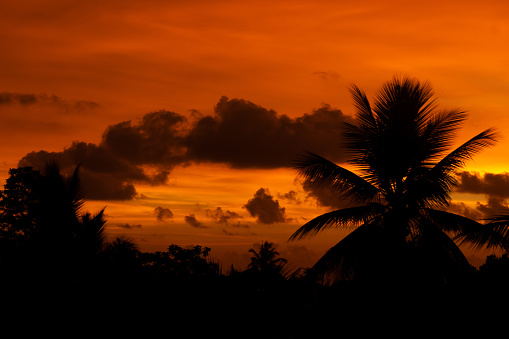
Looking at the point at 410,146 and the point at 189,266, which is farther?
the point at 189,266

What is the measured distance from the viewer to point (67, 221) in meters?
17.5

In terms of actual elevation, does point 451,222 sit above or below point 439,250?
above

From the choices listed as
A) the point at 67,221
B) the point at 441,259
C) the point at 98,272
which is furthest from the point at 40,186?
the point at 441,259

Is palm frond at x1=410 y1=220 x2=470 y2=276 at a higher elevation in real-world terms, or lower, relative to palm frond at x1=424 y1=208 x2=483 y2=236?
lower

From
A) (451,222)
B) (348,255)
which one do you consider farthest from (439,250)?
(348,255)

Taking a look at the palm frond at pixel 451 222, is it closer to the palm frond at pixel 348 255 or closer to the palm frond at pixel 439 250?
the palm frond at pixel 439 250

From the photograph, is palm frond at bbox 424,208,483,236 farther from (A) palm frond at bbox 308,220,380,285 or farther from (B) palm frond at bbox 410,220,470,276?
(A) palm frond at bbox 308,220,380,285

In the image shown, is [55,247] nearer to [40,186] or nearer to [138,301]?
[40,186]

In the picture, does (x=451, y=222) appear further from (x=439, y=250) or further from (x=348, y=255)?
(x=348, y=255)

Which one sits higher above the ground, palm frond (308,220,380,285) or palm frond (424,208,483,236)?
palm frond (424,208,483,236)

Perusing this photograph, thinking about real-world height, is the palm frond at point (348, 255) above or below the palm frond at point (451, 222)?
below

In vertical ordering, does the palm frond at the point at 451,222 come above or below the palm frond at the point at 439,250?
above

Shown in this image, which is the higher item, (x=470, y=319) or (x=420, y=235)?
(x=420, y=235)

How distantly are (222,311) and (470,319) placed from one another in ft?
33.6
